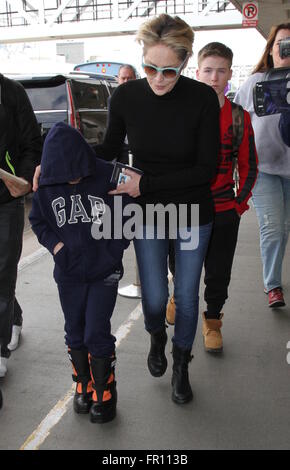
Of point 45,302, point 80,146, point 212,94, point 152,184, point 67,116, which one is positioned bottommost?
point 45,302

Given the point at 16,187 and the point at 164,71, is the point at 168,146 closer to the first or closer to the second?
the point at 164,71

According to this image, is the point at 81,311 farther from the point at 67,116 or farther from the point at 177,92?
the point at 67,116

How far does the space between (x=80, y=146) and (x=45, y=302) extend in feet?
7.20

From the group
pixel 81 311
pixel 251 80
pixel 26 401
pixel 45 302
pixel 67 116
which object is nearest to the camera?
pixel 81 311

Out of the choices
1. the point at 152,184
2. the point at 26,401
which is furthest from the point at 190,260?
the point at 26,401

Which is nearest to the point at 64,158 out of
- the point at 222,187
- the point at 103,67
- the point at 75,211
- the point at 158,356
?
the point at 75,211

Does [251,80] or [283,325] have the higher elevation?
[251,80]

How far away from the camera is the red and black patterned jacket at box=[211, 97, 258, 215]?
3094 millimetres

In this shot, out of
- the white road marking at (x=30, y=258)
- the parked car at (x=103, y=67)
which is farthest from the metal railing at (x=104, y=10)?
the white road marking at (x=30, y=258)

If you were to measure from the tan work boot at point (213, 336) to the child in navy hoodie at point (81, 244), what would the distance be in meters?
0.98

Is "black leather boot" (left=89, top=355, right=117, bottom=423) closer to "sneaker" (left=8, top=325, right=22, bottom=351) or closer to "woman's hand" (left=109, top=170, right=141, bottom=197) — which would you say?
"woman's hand" (left=109, top=170, right=141, bottom=197)

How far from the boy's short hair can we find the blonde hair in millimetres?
670

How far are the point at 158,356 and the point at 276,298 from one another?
60.4 inches

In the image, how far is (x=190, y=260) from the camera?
2.68 metres
